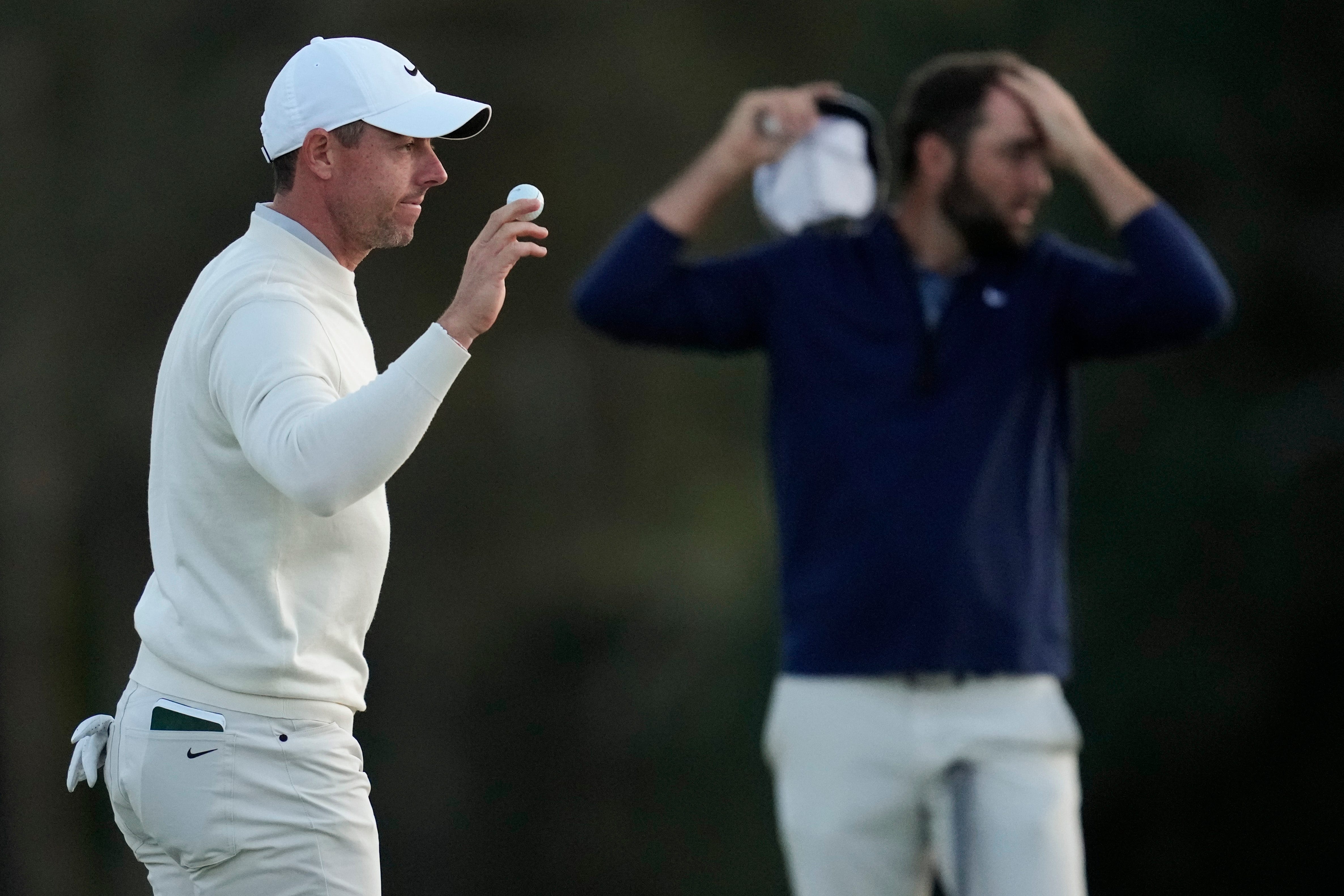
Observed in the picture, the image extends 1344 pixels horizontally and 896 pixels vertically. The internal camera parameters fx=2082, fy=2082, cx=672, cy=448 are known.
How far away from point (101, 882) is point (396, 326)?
2.38 meters

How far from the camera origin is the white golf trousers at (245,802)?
2.34m

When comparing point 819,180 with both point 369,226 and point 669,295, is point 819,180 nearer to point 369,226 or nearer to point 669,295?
point 669,295

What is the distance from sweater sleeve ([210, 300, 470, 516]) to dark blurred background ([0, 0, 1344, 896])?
4.91 metres

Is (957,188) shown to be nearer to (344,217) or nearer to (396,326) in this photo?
(344,217)

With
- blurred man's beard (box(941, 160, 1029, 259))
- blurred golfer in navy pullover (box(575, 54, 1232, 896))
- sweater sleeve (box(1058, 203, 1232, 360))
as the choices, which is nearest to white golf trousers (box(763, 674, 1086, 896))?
blurred golfer in navy pullover (box(575, 54, 1232, 896))

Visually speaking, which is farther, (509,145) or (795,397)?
(509,145)

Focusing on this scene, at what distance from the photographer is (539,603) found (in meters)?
8.33

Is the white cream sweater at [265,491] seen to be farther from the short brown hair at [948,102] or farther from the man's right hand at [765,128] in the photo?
the short brown hair at [948,102]

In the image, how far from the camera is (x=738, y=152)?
3557 mm

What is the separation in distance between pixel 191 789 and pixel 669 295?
4.63 ft

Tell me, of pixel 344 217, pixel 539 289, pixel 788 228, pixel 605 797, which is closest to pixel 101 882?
pixel 605 797

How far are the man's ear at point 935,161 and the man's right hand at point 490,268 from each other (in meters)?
1.27

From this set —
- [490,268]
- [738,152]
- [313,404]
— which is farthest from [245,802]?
[738,152]

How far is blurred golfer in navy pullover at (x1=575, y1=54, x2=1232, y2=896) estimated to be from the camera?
3.15m
